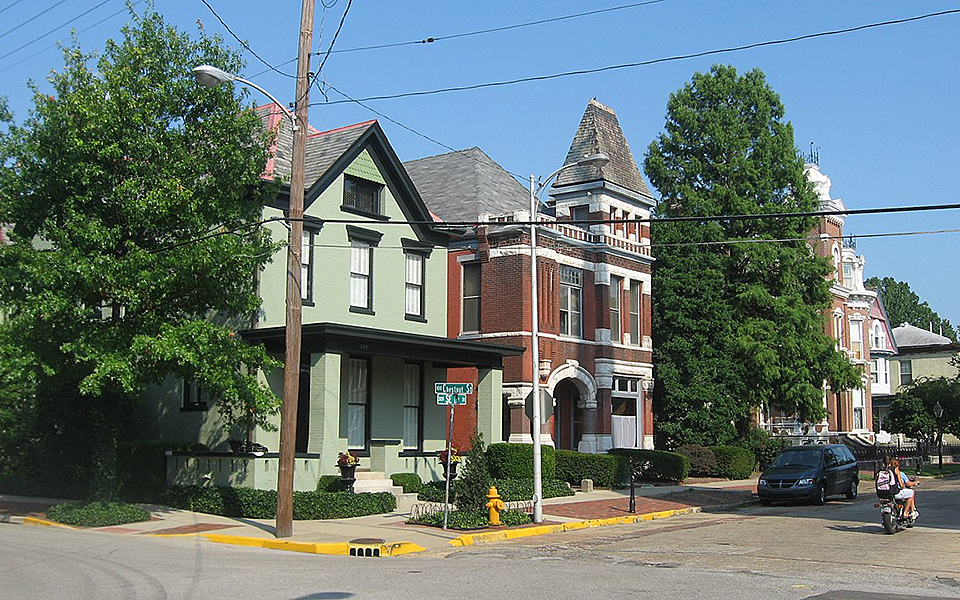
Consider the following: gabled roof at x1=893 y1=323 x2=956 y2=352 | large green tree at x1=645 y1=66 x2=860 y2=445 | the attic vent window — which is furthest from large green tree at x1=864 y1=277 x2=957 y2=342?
the attic vent window

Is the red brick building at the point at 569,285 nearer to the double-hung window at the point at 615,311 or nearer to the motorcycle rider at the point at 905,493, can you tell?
the double-hung window at the point at 615,311

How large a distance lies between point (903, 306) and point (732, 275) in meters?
87.8

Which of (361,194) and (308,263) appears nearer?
(308,263)

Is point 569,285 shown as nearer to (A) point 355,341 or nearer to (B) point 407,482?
(B) point 407,482

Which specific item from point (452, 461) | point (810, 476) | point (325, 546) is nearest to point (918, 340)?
point (810, 476)

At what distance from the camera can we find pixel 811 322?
136 feet

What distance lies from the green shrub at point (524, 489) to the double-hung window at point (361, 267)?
659cm

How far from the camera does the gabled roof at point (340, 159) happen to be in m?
27.2

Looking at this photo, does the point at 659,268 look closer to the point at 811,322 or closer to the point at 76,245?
the point at 811,322

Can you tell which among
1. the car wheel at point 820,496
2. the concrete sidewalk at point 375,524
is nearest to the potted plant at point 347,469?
the concrete sidewalk at point 375,524

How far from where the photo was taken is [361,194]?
1148 inches

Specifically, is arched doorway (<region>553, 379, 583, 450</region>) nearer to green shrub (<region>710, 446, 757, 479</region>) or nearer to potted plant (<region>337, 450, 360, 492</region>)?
green shrub (<region>710, 446, 757, 479</region>)

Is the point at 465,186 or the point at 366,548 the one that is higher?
the point at 465,186

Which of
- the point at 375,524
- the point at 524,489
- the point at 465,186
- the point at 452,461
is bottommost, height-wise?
the point at 375,524
